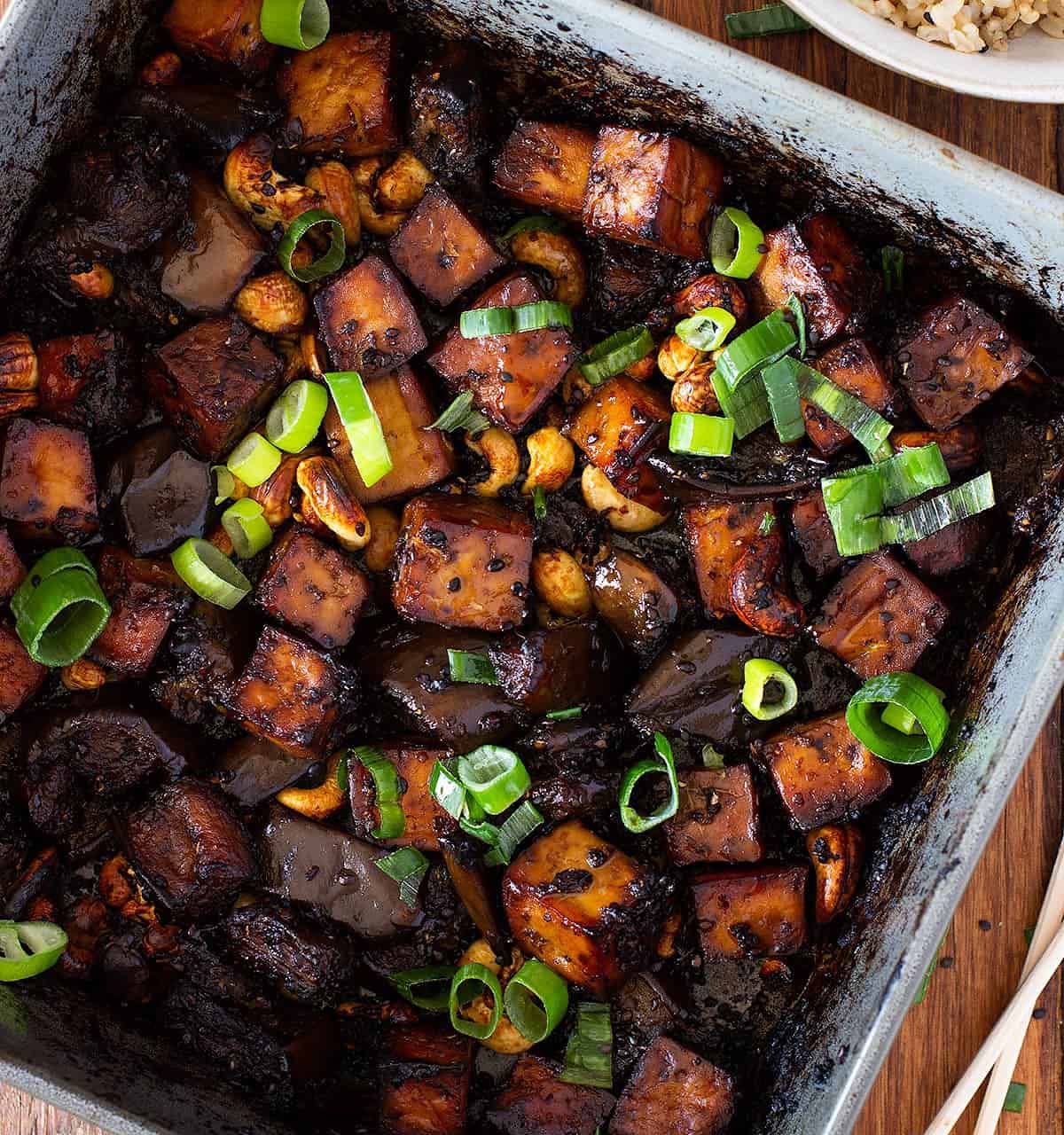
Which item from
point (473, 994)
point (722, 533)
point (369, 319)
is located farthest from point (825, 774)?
point (369, 319)

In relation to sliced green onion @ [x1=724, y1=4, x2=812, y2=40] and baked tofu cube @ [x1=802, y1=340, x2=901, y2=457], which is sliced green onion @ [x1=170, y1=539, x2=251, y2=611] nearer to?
baked tofu cube @ [x1=802, y1=340, x2=901, y2=457]

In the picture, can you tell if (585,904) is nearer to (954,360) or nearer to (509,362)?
(509,362)

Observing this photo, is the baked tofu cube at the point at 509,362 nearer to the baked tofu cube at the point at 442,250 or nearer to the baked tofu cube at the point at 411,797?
the baked tofu cube at the point at 442,250

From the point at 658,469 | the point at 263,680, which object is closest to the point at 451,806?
the point at 263,680

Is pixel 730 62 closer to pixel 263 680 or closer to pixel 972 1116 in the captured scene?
pixel 263 680

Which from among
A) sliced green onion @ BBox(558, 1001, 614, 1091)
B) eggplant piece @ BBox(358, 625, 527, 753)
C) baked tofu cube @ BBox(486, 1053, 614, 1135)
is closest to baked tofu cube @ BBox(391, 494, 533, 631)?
eggplant piece @ BBox(358, 625, 527, 753)
